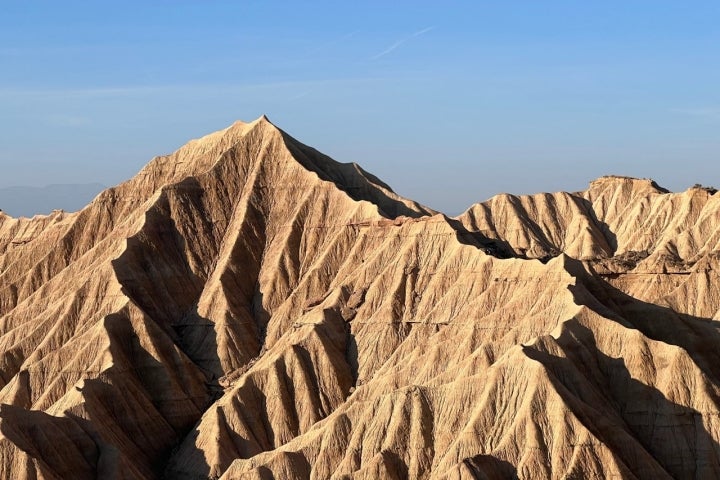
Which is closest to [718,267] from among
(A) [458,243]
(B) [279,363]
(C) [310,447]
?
(A) [458,243]

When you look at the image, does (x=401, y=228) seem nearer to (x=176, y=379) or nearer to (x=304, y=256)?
(x=304, y=256)

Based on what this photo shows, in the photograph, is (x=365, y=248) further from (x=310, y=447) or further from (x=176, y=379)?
(x=310, y=447)

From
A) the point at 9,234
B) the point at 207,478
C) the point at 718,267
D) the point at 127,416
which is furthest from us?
the point at 9,234

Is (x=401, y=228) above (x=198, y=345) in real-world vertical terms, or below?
above

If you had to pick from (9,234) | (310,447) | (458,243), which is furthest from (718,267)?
(9,234)

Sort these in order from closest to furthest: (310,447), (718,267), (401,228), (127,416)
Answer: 1. (310,447)
2. (127,416)
3. (401,228)
4. (718,267)

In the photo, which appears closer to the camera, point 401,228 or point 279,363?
point 279,363
